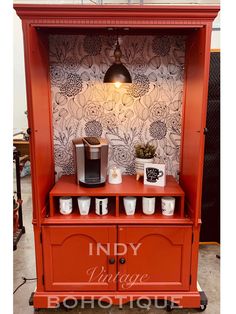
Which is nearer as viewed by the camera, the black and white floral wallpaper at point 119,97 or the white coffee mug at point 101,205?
the white coffee mug at point 101,205

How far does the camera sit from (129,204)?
2.00 m

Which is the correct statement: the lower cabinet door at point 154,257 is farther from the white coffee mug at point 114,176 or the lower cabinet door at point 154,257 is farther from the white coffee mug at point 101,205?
the white coffee mug at point 114,176

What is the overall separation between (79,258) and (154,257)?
1.70ft

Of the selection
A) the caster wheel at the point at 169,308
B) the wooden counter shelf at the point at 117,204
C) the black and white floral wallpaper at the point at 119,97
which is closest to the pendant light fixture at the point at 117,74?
the black and white floral wallpaper at the point at 119,97

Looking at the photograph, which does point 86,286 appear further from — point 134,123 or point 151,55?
point 151,55

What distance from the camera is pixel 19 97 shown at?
4633 mm

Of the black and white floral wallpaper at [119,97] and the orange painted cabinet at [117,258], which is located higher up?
the black and white floral wallpaper at [119,97]

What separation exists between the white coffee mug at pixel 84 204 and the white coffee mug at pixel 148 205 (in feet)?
1.27

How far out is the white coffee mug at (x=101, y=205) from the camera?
201cm

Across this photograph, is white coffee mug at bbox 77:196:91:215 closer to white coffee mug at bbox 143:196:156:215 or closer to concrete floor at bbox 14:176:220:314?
white coffee mug at bbox 143:196:156:215

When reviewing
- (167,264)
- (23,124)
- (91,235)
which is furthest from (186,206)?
(23,124)

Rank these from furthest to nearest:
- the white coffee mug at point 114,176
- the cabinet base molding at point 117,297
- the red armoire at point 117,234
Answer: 1. the white coffee mug at point 114,176
2. the cabinet base molding at point 117,297
3. the red armoire at point 117,234

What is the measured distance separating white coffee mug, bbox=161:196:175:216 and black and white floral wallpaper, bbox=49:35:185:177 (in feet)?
1.29

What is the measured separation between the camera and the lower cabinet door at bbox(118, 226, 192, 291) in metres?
1.98
